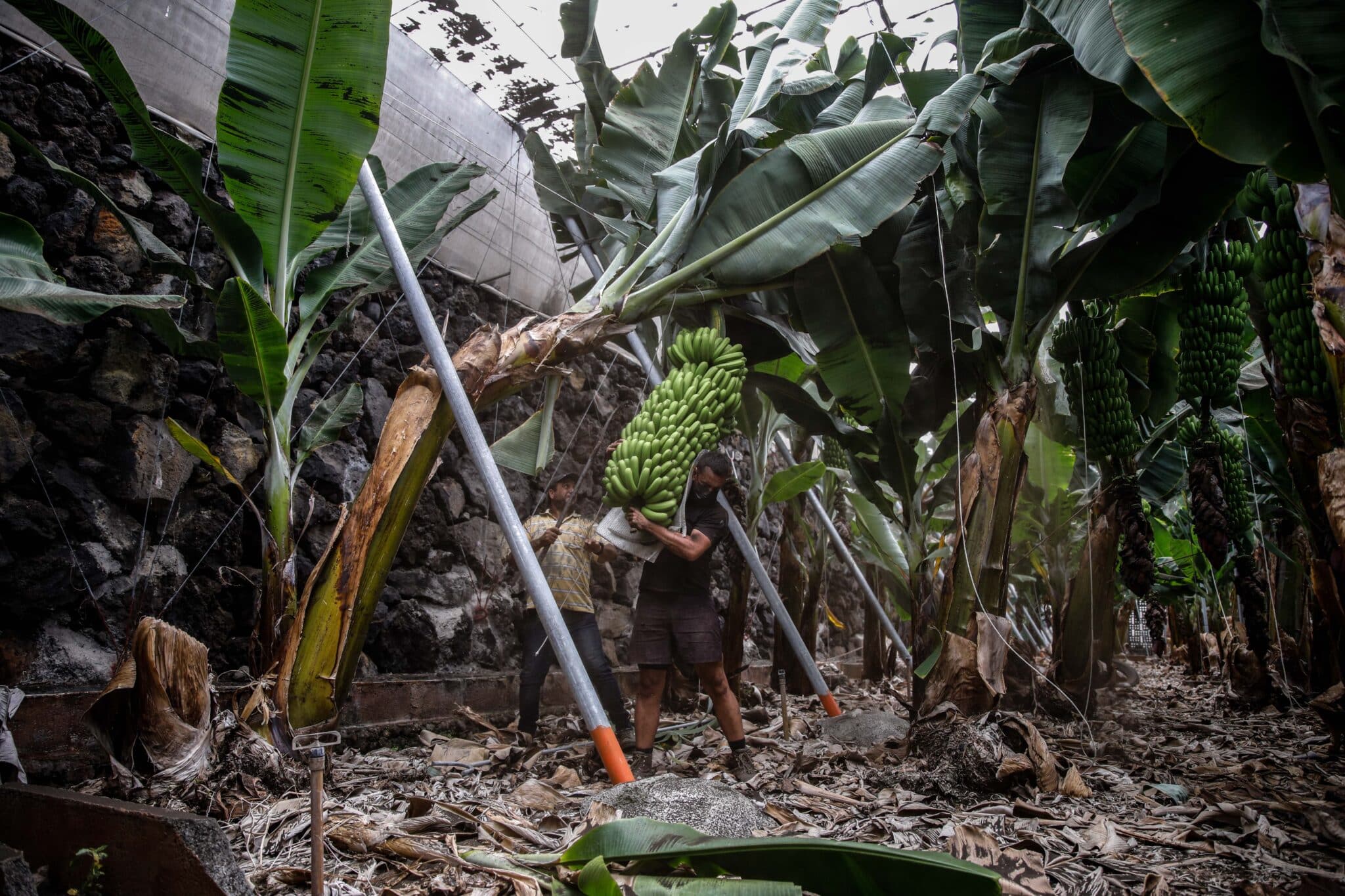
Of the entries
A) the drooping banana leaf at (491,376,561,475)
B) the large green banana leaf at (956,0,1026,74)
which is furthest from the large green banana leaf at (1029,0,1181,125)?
the drooping banana leaf at (491,376,561,475)

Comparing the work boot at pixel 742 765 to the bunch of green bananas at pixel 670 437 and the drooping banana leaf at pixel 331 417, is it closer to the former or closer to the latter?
the bunch of green bananas at pixel 670 437

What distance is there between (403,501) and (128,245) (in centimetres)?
140

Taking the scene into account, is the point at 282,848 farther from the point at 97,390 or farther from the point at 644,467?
the point at 97,390

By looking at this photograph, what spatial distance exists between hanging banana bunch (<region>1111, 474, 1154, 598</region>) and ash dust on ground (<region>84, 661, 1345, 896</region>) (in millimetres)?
637

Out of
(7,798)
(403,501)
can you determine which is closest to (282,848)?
(7,798)

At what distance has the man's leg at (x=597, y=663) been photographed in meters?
3.21

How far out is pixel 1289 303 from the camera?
246 cm

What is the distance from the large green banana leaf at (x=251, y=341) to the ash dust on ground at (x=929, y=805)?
41.9 inches

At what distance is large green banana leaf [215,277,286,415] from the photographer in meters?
2.18

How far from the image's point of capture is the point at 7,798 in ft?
5.02

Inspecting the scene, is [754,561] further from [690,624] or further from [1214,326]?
[1214,326]

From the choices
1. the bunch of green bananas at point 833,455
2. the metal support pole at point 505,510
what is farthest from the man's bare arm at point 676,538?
the bunch of green bananas at point 833,455

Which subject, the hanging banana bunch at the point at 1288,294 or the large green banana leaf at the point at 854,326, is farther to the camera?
the large green banana leaf at the point at 854,326

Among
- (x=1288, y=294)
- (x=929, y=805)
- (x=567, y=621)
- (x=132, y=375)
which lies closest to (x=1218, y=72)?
(x=1288, y=294)
